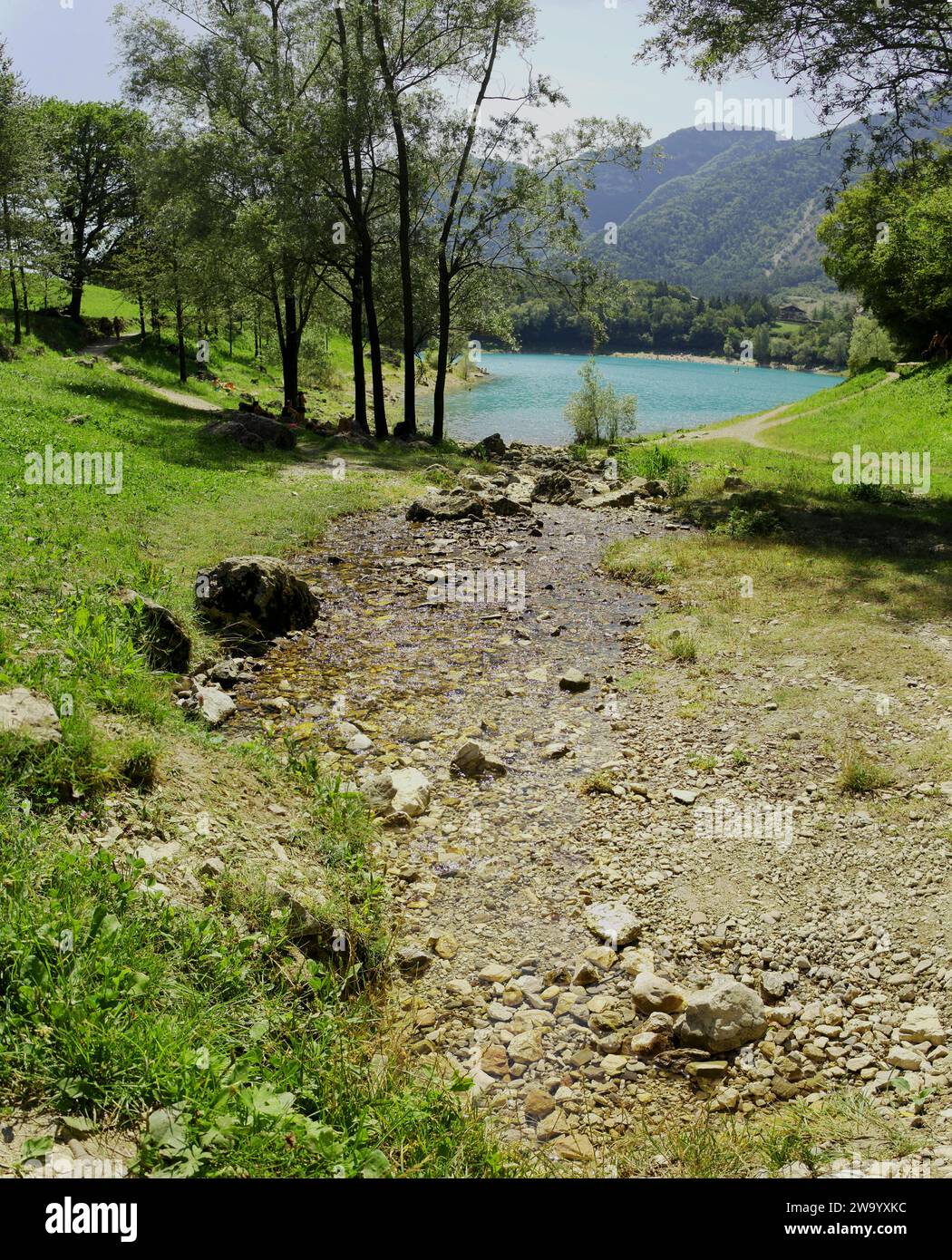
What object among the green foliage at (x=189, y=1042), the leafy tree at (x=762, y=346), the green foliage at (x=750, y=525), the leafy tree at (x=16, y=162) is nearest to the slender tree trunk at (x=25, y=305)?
the leafy tree at (x=16, y=162)

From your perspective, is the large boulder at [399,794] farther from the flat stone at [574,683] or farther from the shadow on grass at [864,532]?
the shadow on grass at [864,532]

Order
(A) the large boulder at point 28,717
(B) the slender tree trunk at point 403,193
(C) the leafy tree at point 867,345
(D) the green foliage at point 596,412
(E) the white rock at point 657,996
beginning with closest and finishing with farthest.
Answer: (E) the white rock at point 657,996 < (A) the large boulder at point 28,717 < (B) the slender tree trunk at point 403,193 < (D) the green foliage at point 596,412 < (C) the leafy tree at point 867,345

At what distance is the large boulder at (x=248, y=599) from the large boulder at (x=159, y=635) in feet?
5.41

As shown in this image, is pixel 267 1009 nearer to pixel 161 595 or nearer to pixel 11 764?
pixel 11 764

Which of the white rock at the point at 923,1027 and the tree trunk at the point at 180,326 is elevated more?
the tree trunk at the point at 180,326

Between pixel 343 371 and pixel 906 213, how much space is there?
2242 inches

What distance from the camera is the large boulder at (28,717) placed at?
6.01 m

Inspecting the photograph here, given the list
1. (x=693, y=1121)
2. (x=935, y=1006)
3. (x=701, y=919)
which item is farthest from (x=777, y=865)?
(x=693, y=1121)

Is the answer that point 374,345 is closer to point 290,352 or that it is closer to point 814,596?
point 290,352

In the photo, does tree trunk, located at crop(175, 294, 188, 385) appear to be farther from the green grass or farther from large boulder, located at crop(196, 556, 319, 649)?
the green grass

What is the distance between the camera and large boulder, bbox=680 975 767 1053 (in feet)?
17.4

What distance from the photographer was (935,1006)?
5.38 metres

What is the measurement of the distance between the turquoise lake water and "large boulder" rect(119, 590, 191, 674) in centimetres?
3617
